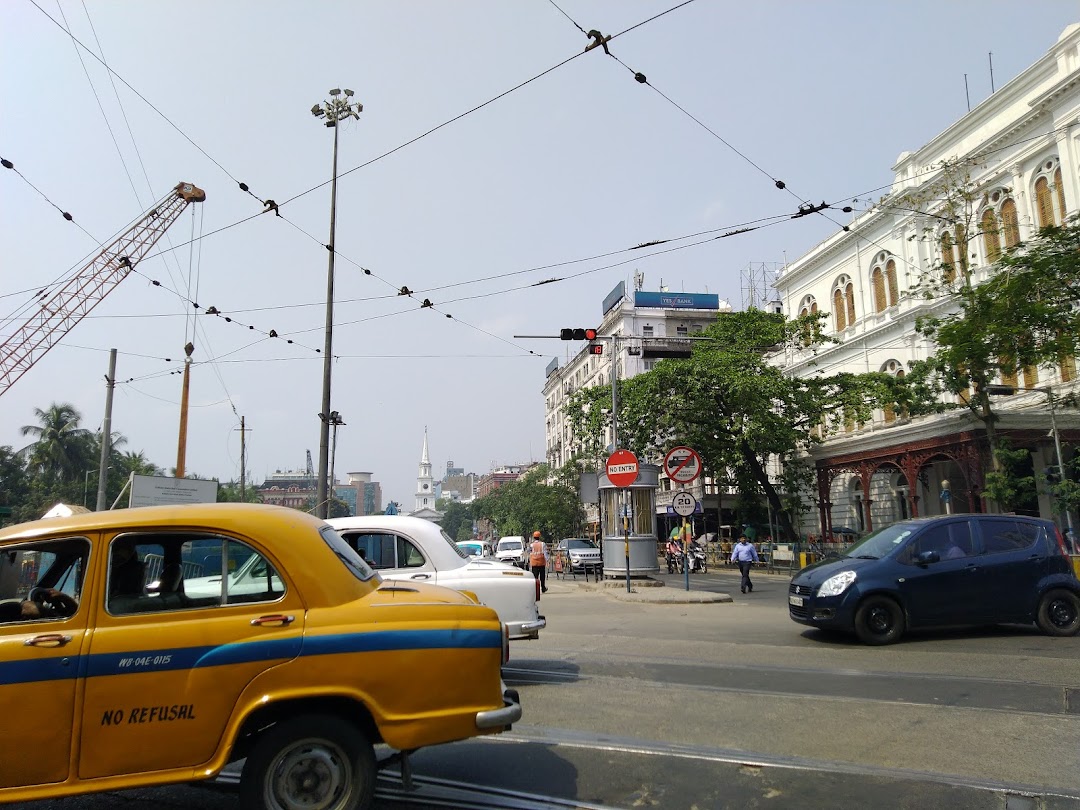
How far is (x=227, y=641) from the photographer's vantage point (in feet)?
12.9

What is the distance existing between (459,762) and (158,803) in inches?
77.0

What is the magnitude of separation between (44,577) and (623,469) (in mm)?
16283

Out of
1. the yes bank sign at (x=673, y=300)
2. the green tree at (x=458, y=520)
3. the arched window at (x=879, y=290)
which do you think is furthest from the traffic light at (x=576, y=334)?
the green tree at (x=458, y=520)

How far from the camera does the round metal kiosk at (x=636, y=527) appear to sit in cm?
2069

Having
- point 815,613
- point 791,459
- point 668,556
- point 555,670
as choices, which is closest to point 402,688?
point 555,670

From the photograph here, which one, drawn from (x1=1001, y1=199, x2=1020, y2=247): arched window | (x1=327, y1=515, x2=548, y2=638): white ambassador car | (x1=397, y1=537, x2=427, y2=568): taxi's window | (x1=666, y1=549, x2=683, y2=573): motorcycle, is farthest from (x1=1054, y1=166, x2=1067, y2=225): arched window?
(x1=397, y1=537, x2=427, y2=568): taxi's window

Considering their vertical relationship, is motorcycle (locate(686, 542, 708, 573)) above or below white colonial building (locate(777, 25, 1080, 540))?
below

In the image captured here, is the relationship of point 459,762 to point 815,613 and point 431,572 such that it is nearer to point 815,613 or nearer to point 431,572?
point 431,572

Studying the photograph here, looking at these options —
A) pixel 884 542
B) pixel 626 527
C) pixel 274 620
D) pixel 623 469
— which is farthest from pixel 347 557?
pixel 626 527

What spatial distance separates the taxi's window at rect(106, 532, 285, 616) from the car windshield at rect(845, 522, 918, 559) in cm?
899

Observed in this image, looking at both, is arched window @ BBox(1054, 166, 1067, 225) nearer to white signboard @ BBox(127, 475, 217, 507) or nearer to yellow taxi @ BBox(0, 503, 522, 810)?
yellow taxi @ BBox(0, 503, 522, 810)

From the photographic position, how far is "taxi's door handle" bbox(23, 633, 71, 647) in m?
A: 3.81

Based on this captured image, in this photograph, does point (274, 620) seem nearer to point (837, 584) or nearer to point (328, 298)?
point (837, 584)

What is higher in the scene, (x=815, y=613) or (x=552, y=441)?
(x=552, y=441)
